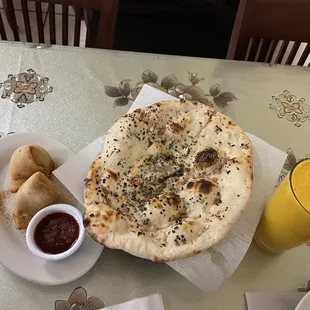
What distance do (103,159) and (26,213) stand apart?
0.66 ft

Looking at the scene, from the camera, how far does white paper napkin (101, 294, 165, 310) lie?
887mm

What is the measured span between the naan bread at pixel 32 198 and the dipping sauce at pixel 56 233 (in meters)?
0.03

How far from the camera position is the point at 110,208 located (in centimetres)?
90

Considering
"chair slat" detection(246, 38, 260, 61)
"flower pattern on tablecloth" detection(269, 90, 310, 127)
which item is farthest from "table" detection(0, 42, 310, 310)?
"chair slat" detection(246, 38, 260, 61)

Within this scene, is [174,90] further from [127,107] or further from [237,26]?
[237,26]

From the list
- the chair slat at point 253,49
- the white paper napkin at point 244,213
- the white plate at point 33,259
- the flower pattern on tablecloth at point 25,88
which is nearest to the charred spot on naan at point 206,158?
the white paper napkin at point 244,213


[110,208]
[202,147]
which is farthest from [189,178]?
[110,208]

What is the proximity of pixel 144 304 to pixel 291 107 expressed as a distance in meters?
0.73

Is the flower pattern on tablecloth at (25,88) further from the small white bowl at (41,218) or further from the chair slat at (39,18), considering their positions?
the small white bowl at (41,218)

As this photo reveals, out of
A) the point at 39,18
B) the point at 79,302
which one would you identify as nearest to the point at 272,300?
the point at 79,302

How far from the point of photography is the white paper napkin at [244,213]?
3.01ft

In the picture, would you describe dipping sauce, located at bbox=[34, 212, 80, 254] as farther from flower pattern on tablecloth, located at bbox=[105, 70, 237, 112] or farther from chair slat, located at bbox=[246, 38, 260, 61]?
chair slat, located at bbox=[246, 38, 260, 61]

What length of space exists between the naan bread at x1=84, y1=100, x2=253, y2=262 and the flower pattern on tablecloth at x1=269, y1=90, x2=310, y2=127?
0.31 metres

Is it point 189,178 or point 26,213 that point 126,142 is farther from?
point 26,213
